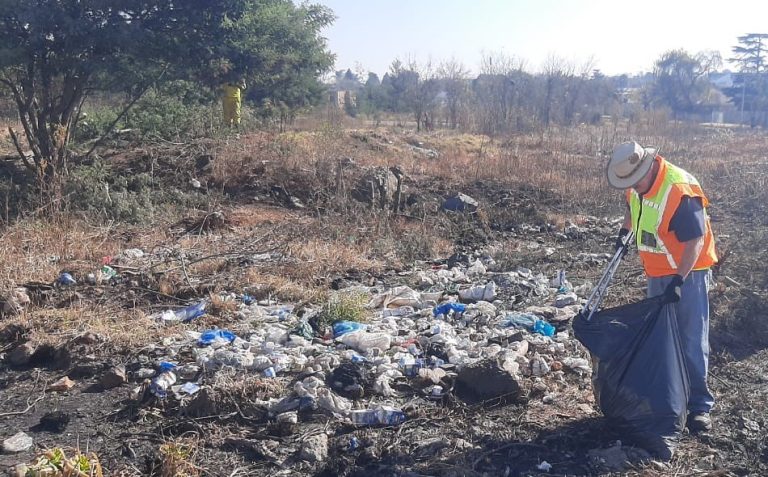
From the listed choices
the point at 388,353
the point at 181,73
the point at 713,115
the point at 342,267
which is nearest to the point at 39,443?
the point at 388,353

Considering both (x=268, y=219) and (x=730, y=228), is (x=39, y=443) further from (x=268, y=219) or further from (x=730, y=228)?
(x=730, y=228)

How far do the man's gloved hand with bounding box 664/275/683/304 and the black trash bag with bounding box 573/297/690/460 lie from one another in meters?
0.04

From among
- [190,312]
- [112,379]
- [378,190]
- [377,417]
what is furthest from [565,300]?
[378,190]

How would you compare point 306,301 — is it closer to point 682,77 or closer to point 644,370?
point 644,370

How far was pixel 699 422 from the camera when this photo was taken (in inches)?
157

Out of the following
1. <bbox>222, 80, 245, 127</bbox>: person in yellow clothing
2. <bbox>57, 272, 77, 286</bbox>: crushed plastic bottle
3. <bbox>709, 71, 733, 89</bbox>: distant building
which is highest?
<bbox>709, 71, 733, 89</bbox>: distant building

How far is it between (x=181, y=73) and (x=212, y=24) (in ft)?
3.36

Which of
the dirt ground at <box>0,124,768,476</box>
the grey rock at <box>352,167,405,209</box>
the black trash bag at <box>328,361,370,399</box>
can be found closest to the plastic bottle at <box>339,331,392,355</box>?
the black trash bag at <box>328,361,370,399</box>

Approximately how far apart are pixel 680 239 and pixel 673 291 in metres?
0.33

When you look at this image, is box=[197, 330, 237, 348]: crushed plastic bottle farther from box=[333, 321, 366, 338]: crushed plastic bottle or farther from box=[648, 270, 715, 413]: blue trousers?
box=[648, 270, 715, 413]: blue trousers

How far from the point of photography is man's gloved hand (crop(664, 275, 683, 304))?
12.0 ft

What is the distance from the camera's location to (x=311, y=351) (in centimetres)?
520

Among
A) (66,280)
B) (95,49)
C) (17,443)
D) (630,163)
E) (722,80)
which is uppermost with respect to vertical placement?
(722,80)

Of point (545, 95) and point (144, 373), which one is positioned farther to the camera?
point (545, 95)
